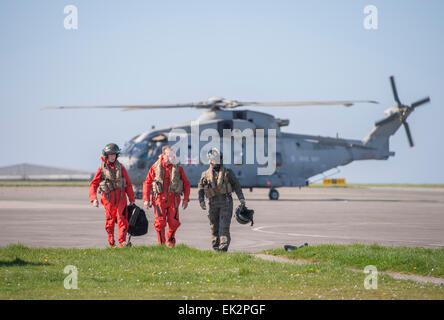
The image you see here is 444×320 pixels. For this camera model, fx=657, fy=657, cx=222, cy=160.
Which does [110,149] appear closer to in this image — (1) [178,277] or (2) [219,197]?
(2) [219,197]

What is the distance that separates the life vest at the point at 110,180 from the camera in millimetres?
12789

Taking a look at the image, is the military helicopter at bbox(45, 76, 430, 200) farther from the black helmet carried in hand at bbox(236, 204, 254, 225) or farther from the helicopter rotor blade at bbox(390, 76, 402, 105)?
the black helmet carried in hand at bbox(236, 204, 254, 225)

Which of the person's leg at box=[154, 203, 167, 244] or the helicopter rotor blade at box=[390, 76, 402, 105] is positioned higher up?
the helicopter rotor blade at box=[390, 76, 402, 105]

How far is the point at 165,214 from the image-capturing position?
13016 millimetres

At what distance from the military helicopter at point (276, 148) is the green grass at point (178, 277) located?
63.4 ft

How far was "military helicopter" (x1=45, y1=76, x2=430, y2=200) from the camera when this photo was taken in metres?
33.9

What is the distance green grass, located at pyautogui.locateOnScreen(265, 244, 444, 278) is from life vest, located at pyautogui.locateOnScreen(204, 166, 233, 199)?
1.52 meters

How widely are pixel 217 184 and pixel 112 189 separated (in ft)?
6.74

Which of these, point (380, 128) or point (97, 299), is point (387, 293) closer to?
point (97, 299)

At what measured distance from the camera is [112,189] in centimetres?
1281

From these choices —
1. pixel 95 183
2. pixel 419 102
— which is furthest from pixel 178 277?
pixel 419 102
